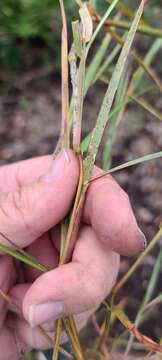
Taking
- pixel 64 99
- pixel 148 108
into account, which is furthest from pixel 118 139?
pixel 64 99

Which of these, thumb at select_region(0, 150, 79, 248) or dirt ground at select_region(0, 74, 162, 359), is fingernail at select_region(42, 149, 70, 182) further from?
dirt ground at select_region(0, 74, 162, 359)

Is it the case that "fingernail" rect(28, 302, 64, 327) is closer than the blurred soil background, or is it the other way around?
"fingernail" rect(28, 302, 64, 327)

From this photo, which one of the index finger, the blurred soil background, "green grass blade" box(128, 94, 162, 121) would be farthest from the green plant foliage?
the index finger

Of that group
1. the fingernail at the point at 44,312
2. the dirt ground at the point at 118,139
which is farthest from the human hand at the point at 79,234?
the dirt ground at the point at 118,139

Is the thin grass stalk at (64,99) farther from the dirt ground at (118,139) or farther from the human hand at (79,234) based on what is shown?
the dirt ground at (118,139)

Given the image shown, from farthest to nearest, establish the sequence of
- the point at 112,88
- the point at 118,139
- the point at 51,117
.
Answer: the point at 51,117 → the point at 118,139 → the point at 112,88

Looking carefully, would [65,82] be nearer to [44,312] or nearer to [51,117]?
[44,312]

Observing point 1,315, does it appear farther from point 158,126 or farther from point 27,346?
point 158,126
